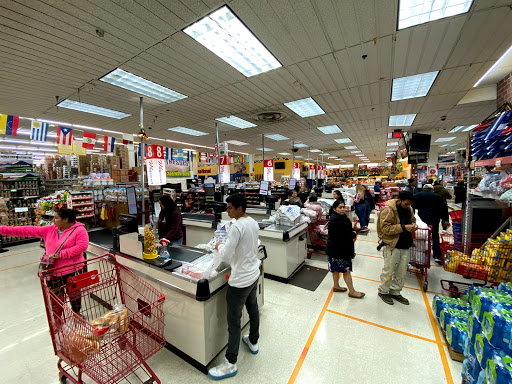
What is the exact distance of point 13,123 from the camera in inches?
206

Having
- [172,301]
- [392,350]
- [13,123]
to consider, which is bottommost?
[392,350]

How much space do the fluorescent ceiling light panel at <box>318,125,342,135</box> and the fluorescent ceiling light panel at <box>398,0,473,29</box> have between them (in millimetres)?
6220

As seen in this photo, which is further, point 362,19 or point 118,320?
point 362,19

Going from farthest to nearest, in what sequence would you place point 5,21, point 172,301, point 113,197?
point 113,197 < point 5,21 < point 172,301

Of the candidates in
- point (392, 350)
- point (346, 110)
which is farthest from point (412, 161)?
point (392, 350)

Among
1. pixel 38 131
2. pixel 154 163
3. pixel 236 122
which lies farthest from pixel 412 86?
pixel 38 131

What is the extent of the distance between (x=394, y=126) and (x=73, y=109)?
11825 mm

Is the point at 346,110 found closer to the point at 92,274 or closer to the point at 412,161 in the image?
the point at 412,161

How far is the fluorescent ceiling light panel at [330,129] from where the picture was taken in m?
9.31

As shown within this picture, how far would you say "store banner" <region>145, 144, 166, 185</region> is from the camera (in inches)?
175

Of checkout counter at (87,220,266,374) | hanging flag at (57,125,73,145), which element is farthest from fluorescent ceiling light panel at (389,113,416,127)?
hanging flag at (57,125,73,145)

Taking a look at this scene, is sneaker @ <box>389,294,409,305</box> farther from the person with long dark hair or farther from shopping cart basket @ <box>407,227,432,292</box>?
the person with long dark hair

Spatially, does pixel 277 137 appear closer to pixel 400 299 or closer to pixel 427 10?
pixel 427 10

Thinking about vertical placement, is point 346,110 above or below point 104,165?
above
